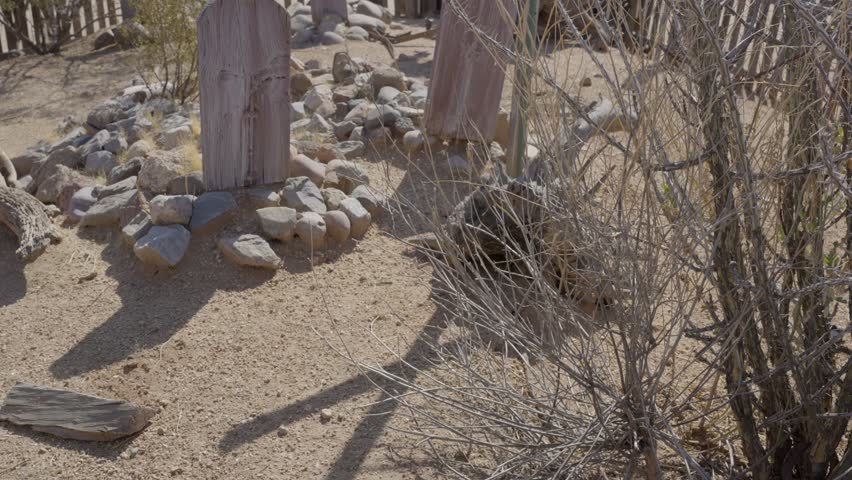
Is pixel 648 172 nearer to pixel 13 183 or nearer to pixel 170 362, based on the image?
pixel 170 362

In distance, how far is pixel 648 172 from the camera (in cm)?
190

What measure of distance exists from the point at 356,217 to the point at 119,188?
1.31 m

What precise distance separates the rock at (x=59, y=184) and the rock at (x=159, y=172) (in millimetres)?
474

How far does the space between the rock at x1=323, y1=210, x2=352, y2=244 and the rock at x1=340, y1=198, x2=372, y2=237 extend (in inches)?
2.2

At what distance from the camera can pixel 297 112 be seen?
541 centimetres

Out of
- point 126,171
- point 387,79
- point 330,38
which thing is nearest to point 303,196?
point 126,171

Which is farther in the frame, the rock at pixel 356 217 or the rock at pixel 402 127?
the rock at pixel 402 127

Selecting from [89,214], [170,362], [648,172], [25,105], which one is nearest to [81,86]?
[25,105]

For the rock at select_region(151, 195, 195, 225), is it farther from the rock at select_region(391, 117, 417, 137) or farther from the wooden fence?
the wooden fence

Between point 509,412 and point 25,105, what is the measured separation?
6.05 m

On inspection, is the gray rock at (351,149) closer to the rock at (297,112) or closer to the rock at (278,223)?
the rock at (297,112)

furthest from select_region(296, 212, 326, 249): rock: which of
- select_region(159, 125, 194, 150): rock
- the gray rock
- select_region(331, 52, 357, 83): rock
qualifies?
select_region(331, 52, 357, 83): rock

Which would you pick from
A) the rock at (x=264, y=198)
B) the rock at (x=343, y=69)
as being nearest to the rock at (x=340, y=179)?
the rock at (x=264, y=198)

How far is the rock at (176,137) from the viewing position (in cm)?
501
